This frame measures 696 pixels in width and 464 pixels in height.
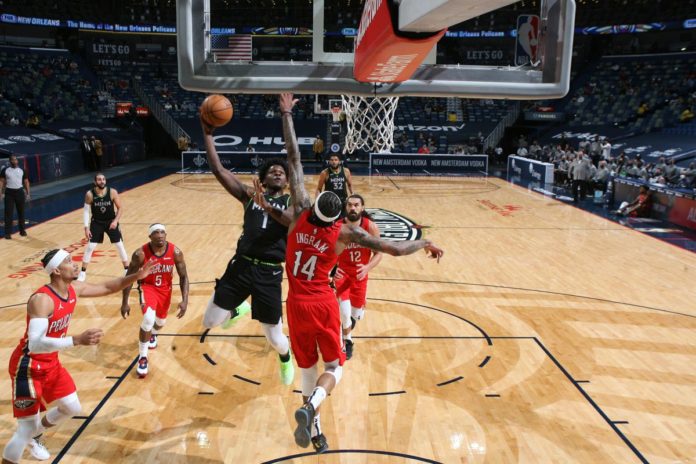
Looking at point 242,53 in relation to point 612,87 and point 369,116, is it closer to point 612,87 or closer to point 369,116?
point 369,116

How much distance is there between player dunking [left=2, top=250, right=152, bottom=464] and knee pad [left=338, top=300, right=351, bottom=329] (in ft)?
8.41

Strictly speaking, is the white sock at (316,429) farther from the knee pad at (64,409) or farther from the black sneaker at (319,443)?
the knee pad at (64,409)

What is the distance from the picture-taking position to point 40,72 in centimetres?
3438

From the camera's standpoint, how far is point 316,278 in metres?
4.70

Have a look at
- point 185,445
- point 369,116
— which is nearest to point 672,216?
point 369,116

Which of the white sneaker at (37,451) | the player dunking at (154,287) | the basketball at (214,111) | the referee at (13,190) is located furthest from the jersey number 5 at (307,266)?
the referee at (13,190)

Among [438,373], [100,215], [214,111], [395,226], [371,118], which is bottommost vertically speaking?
[438,373]

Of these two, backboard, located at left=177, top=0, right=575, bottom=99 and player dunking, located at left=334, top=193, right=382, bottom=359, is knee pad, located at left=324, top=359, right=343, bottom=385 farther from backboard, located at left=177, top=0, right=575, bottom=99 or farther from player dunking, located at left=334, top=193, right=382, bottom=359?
backboard, located at left=177, top=0, right=575, bottom=99

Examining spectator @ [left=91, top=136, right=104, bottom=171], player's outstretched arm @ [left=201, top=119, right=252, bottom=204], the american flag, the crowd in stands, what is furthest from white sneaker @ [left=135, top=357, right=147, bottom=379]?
spectator @ [left=91, top=136, right=104, bottom=171]

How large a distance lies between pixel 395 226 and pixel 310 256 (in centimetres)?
1016

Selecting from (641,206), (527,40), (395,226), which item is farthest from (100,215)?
(641,206)

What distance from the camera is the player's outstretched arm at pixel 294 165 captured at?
4.82m

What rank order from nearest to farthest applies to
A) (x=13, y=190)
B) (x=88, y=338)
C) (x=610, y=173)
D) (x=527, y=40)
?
(x=88, y=338)
(x=527, y=40)
(x=13, y=190)
(x=610, y=173)

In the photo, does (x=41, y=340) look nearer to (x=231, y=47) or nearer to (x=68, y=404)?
(x=68, y=404)
